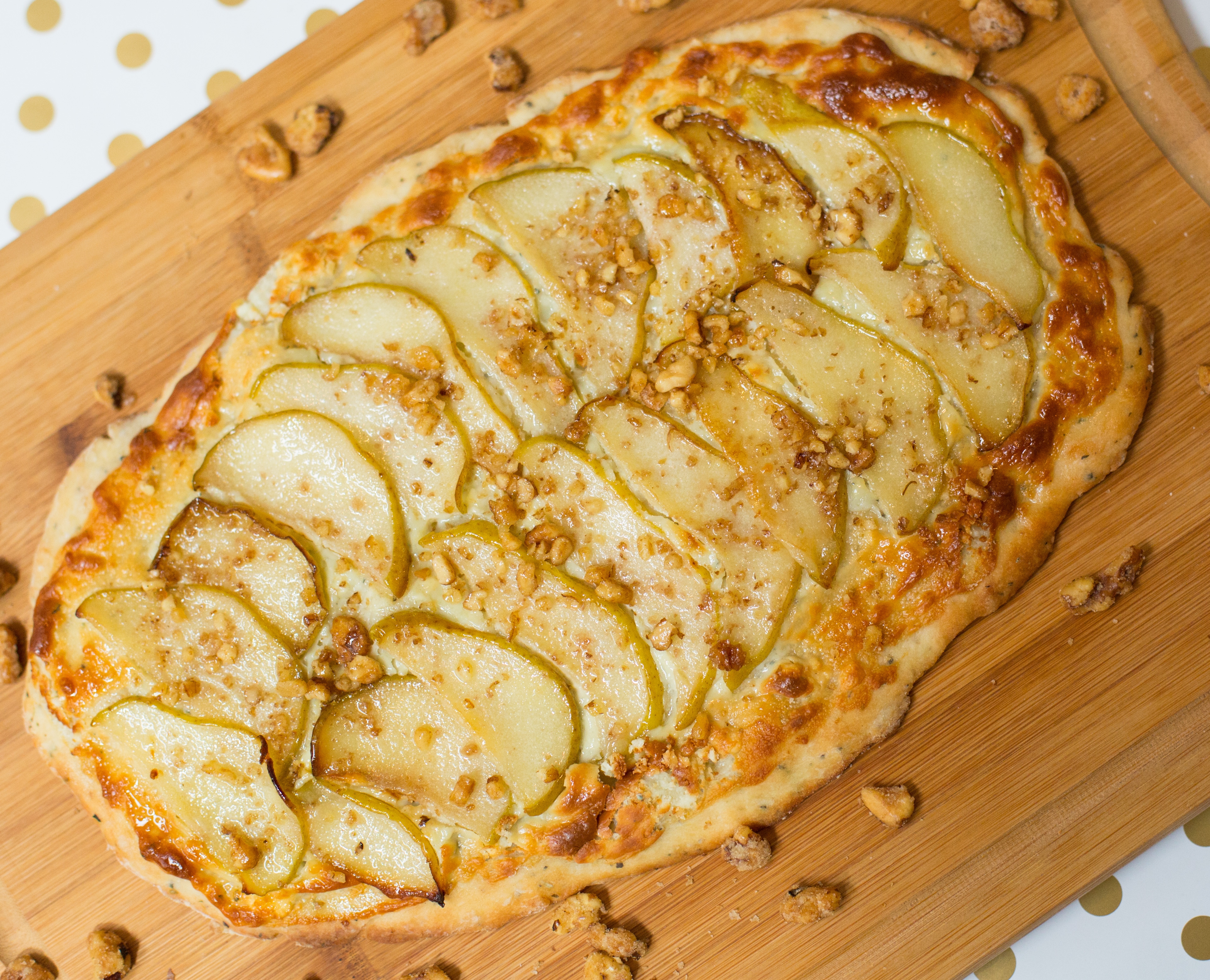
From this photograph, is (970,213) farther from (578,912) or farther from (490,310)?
(578,912)

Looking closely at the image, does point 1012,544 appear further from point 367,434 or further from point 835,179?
point 367,434

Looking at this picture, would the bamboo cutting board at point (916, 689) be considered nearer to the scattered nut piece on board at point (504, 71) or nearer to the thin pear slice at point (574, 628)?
the scattered nut piece on board at point (504, 71)

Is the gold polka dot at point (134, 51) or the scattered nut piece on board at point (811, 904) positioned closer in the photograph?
the scattered nut piece on board at point (811, 904)

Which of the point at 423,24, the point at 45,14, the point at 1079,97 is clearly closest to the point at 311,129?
the point at 423,24

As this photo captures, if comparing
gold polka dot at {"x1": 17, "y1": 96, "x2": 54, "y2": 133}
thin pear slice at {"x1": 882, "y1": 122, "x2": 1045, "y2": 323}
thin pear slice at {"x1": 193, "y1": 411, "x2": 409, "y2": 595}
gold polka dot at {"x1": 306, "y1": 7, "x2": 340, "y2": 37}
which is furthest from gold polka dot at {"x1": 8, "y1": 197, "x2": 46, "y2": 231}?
thin pear slice at {"x1": 882, "y1": 122, "x2": 1045, "y2": 323}

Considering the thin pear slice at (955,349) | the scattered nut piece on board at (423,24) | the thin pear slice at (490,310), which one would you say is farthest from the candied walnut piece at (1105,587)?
the scattered nut piece on board at (423,24)

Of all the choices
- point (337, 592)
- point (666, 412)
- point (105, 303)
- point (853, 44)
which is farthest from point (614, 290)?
point (105, 303)
